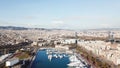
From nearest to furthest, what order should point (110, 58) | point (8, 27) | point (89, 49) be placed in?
point (110, 58), point (89, 49), point (8, 27)

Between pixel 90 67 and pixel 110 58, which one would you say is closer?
pixel 90 67

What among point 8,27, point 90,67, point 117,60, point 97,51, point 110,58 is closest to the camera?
point 90,67

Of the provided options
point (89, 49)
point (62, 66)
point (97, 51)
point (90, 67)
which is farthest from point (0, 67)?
point (89, 49)

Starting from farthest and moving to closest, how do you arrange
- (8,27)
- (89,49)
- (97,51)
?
1. (8,27)
2. (89,49)
3. (97,51)

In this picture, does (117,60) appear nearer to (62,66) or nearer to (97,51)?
(62,66)

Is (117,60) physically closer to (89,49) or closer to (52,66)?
(52,66)

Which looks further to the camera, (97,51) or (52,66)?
(97,51)

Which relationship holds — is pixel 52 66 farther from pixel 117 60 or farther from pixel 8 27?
pixel 8 27

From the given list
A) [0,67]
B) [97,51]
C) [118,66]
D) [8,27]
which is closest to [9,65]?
[0,67]

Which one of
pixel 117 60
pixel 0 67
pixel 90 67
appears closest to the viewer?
pixel 0 67
